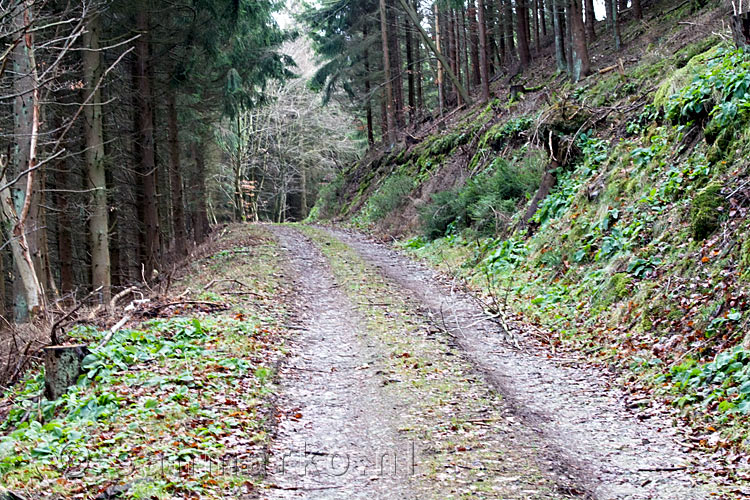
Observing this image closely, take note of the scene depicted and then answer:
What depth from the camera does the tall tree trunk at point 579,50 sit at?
1788 cm

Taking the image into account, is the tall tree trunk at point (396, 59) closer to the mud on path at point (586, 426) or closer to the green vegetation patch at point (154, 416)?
the mud on path at point (586, 426)

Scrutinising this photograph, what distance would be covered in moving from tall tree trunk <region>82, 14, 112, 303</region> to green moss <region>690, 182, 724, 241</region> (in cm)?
1060

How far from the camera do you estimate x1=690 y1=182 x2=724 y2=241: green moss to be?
25.8ft

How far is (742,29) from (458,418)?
8.31 m

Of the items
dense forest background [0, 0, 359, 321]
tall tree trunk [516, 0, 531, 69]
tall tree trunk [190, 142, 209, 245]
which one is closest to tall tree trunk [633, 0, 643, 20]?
tall tree trunk [516, 0, 531, 69]

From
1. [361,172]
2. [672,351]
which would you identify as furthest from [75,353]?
[361,172]

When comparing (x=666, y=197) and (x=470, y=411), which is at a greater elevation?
(x=666, y=197)

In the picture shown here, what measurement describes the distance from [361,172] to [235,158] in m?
9.37

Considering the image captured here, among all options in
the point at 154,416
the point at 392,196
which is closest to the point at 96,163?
the point at 154,416

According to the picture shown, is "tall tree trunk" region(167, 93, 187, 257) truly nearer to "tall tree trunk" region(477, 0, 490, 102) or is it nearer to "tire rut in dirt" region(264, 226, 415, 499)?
"tire rut in dirt" region(264, 226, 415, 499)

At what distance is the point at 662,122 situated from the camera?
11.3 meters

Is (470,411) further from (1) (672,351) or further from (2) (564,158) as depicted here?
(2) (564,158)

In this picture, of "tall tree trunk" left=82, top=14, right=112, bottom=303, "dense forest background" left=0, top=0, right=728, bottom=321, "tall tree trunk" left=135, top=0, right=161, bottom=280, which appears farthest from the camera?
"tall tree trunk" left=135, top=0, right=161, bottom=280

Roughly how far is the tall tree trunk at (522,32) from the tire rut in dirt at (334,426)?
17.9 metres
